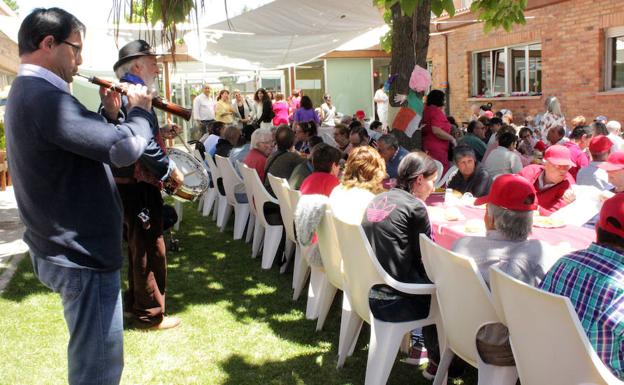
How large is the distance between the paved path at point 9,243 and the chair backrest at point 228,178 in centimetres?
230

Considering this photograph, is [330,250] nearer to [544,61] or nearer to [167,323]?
[167,323]

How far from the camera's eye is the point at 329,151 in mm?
4562

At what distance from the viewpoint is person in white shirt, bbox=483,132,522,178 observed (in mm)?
5637

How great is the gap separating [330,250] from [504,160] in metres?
2.50

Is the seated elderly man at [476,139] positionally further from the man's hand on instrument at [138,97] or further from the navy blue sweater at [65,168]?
the navy blue sweater at [65,168]

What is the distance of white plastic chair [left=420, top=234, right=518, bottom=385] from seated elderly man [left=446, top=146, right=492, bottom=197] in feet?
7.72

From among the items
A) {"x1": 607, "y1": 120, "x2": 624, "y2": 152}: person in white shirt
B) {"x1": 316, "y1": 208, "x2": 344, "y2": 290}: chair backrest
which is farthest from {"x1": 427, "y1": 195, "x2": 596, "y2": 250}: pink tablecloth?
{"x1": 607, "y1": 120, "x2": 624, "y2": 152}: person in white shirt

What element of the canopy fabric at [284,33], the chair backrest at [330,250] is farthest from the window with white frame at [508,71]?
the chair backrest at [330,250]

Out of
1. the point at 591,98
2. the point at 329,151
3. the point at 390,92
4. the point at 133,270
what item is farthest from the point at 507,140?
the point at 591,98

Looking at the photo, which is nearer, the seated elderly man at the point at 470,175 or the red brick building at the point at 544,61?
the seated elderly man at the point at 470,175

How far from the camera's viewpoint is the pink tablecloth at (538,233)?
3322mm

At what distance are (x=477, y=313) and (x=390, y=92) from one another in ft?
15.4

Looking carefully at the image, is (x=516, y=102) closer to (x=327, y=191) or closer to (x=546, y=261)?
(x=327, y=191)

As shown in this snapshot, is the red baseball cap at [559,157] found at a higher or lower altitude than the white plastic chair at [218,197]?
higher
